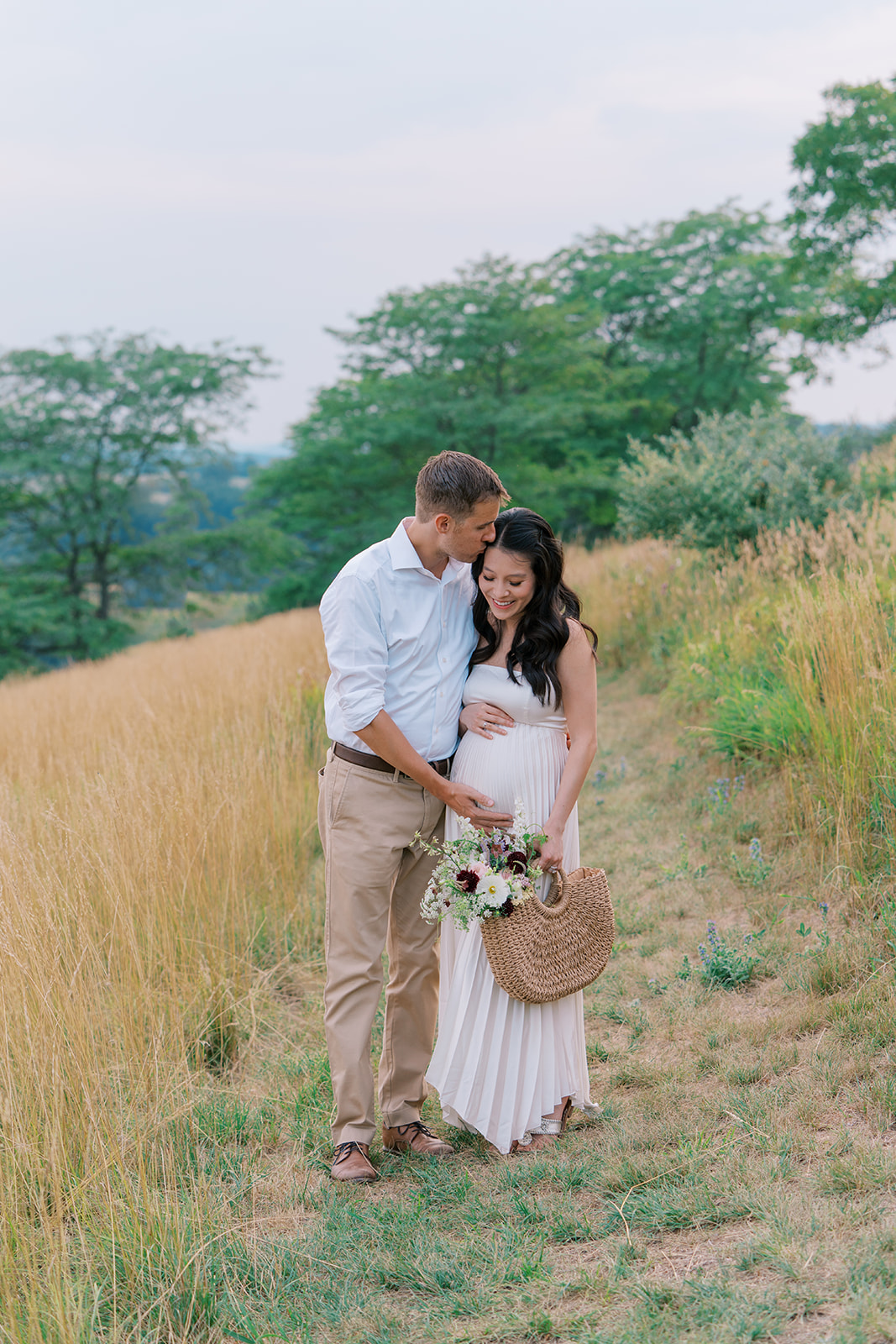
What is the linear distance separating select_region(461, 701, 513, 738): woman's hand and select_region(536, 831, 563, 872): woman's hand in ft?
1.22

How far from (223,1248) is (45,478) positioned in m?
27.2

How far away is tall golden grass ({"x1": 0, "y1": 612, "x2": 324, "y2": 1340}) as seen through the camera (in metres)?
2.51

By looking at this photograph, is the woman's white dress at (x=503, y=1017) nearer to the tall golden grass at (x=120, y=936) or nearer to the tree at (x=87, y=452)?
the tall golden grass at (x=120, y=936)

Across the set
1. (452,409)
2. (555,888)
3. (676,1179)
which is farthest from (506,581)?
(452,409)

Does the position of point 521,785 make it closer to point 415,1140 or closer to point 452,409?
point 415,1140

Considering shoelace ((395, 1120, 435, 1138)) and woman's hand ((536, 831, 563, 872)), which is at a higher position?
woman's hand ((536, 831, 563, 872))

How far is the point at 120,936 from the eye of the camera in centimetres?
368

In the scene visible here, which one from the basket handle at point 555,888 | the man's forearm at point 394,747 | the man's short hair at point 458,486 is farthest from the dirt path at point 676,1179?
the man's short hair at point 458,486

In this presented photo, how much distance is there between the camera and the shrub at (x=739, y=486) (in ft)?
29.6

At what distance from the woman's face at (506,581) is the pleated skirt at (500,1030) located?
0.41 metres

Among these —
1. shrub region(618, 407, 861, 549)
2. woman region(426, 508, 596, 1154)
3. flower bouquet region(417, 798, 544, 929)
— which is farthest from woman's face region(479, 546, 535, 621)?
shrub region(618, 407, 861, 549)

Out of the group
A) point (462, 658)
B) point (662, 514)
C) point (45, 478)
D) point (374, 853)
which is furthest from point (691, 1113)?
point (45, 478)

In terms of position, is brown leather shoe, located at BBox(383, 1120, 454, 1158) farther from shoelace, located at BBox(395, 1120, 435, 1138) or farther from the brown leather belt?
the brown leather belt

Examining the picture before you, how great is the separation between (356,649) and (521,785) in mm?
727
